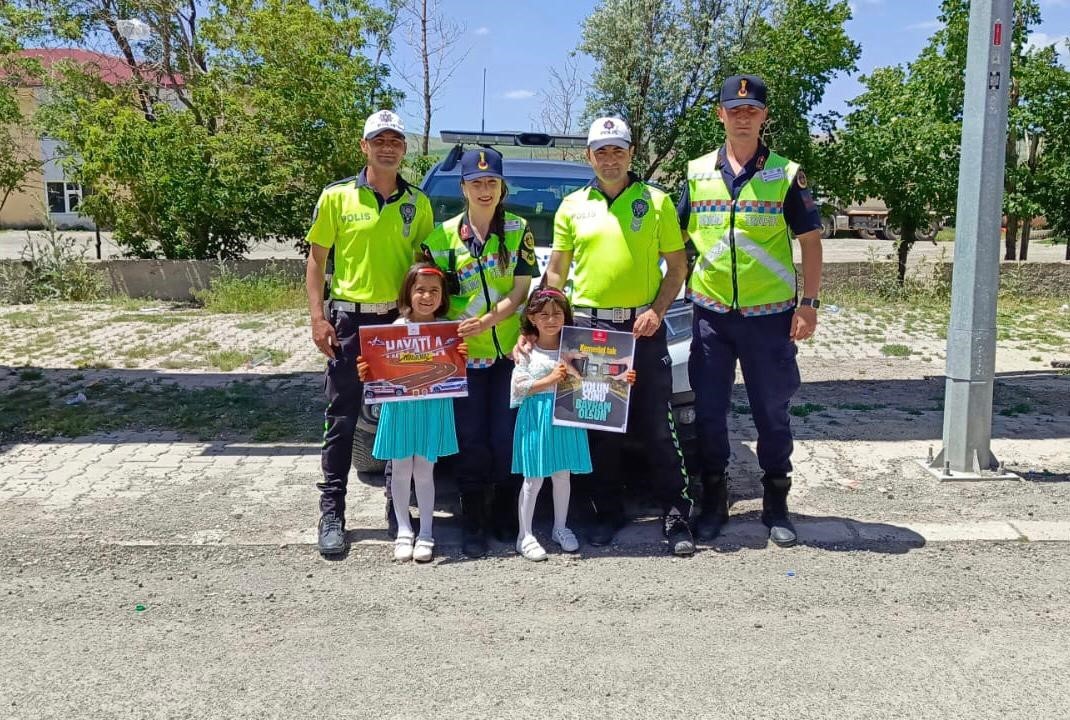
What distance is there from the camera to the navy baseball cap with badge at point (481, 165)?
169 inches

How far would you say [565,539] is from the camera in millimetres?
4617

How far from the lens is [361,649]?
11.8 ft

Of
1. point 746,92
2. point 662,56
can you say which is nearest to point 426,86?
point 662,56

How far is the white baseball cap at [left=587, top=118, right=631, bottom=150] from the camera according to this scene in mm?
4293

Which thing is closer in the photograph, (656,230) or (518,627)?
(518,627)

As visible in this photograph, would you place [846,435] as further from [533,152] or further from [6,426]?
[6,426]

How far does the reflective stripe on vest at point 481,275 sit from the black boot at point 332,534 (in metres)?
1.08

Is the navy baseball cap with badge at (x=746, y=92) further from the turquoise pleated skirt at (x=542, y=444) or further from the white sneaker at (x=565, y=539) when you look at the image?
the white sneaker at (x=565, y=539)

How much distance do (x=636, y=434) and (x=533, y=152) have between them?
4303 mm

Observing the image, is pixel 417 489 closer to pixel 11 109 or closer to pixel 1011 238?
pixel 11 109

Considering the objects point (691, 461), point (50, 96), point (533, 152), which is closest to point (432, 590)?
point (691, 461)

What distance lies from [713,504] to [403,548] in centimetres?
161

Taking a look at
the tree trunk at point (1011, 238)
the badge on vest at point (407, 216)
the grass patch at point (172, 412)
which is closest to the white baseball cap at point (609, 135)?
the badge on vest at point (407, 216)

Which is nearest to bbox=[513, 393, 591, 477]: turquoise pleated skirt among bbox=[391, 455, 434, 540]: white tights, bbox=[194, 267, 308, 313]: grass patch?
bbox=[391, 455, 434, 540]: white tights
